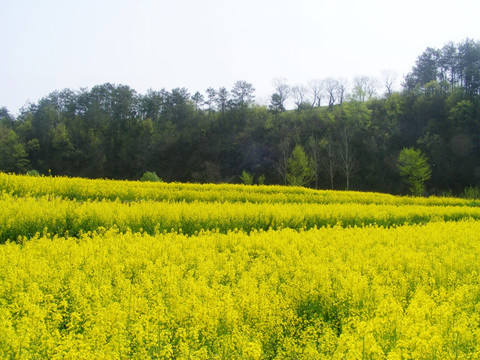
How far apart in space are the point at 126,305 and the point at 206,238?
3.30 m

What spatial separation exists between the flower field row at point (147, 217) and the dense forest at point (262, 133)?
28.9 meters

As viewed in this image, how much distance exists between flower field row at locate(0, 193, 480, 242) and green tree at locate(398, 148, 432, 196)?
2508 cm

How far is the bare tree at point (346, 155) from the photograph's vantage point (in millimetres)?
40019

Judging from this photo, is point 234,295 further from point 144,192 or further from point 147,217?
point 144,192

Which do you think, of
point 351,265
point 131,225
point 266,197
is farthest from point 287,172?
point 351,265

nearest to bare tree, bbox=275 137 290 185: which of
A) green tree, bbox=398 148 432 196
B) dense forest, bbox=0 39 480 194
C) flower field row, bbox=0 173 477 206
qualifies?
dense forest, bbox=0 39 480 194

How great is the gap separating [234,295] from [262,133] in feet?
156

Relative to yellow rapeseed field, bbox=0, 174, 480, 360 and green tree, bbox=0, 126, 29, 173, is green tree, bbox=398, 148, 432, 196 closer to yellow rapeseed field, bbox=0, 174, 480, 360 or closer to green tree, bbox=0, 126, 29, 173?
yellow rapeseed field, bbox=0, 174, 480, 360

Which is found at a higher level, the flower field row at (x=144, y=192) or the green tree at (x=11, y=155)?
the green tree at (x=11, y=155)

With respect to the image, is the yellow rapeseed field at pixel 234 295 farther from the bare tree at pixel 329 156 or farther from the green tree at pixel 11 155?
the green tree at pixel 11 155

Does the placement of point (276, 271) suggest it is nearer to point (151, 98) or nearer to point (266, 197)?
point (266, 197)

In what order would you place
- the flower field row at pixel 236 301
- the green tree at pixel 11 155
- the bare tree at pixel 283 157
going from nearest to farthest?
the flower field row at pixel 236 301, the bare tree at pixel 283 157, the green tree at pixel 11 155

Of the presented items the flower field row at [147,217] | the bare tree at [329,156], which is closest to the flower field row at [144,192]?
the flower field row at [147,217]

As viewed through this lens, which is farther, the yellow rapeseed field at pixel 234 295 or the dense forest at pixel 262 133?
the dense forest at pixel 262 133
